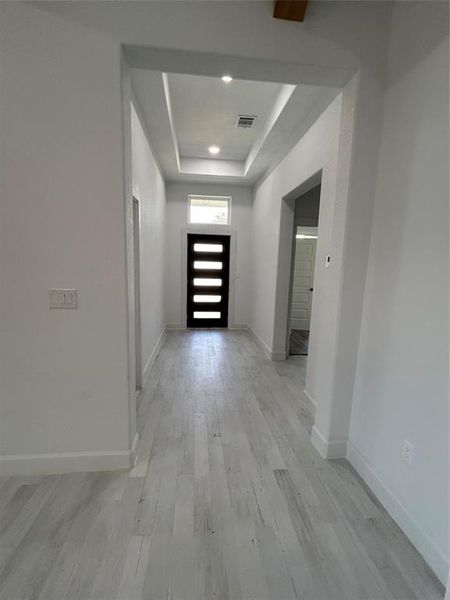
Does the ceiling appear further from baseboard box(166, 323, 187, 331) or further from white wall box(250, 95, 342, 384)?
baseboard box(166, 323, 187, 331)

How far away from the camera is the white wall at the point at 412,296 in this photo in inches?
51.7

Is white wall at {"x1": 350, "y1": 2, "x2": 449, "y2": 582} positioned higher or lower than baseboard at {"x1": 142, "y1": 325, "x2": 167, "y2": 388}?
higher

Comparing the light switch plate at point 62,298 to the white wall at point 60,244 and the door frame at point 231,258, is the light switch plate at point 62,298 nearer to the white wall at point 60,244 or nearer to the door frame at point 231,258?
the white wall at point 60,244

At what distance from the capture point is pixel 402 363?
1.55 metres

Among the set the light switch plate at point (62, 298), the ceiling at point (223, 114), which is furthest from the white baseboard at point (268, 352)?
the light switch plate at point (62, 298)

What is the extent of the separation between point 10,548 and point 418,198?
2699mm

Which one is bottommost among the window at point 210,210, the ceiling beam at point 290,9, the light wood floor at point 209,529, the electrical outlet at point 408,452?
the light wood floor at point 209,529

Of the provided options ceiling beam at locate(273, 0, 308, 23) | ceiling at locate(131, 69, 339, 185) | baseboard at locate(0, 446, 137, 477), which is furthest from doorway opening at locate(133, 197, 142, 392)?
ceiling beam at locate(273, 0, 308, 23)

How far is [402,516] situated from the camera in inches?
59.6

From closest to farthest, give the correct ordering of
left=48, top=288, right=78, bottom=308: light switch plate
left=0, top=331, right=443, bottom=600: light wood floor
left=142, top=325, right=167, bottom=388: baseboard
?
left=0, top=331, right=443, bottom=600: light wood floor
left=48, top=288, right=78, bottom=308: light switch plate
left=142, top=325, right=167, bottom=388: baseboard

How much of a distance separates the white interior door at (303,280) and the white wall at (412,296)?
12.4 feet

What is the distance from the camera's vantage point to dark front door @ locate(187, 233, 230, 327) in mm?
5602

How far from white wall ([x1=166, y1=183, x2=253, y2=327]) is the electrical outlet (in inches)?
170

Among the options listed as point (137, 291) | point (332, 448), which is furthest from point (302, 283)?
point (332, 448)
